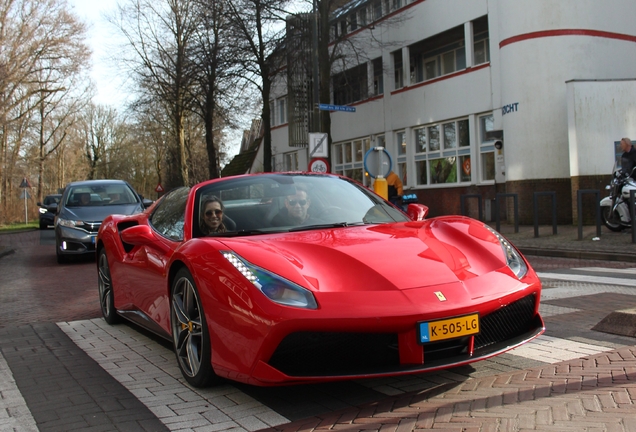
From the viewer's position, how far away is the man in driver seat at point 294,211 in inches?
182

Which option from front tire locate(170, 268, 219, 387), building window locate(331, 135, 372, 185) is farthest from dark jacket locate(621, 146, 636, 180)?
building window locate(331, 135, 372, 185)

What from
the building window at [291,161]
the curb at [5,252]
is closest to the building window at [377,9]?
the building window at [291,161]

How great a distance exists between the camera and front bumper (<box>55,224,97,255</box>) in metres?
13.2

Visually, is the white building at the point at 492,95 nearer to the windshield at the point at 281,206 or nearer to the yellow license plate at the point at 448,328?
the windshield at the point at 281,206

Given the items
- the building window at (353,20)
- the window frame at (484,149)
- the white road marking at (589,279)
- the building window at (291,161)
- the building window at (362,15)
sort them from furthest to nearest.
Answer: the building window at (291,161) < the building window at (362,15) < the building window at (353,20) < the window frame at (484,149) < the white road marking at (589,279)

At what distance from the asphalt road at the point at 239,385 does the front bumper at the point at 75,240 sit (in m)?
4.30

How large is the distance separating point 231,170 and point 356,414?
177 feet

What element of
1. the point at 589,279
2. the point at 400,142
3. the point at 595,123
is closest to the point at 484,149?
the point at 595,123

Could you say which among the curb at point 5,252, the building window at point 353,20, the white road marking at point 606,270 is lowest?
the white road marking at point 606,270

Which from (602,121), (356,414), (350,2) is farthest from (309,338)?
(350,2)

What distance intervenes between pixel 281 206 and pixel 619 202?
10.8 metres

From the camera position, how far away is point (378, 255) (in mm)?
3838

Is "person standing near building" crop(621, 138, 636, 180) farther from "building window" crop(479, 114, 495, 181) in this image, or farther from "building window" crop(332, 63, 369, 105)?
"building window" crop(332, 63, 369, 105)

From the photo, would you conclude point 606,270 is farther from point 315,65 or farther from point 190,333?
point 315,65
